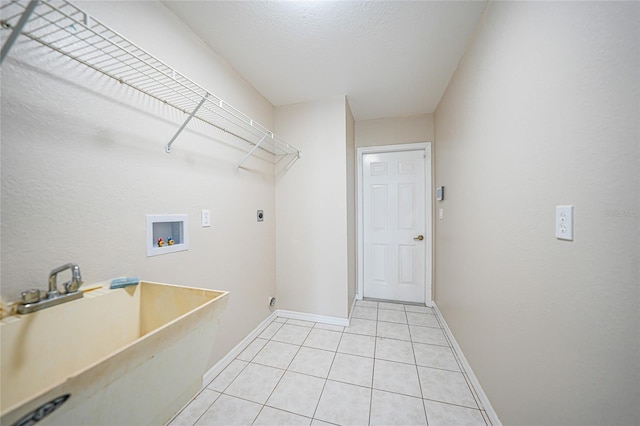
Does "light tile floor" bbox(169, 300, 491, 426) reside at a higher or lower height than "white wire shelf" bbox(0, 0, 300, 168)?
lower

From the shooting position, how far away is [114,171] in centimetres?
101

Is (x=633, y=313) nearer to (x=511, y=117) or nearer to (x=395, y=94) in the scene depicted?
(x=511, y=117)

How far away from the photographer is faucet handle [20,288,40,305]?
696mm

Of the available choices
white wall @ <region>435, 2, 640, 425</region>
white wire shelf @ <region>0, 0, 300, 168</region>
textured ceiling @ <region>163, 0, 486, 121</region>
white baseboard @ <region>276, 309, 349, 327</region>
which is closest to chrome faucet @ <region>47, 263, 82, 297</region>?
white wire shelf @ <region>0, 0, 300, 168</region>

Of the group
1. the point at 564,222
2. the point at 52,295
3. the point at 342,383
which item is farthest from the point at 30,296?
the point at 564,222

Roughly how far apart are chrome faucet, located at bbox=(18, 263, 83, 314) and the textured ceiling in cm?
147

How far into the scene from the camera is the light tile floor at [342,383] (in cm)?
126

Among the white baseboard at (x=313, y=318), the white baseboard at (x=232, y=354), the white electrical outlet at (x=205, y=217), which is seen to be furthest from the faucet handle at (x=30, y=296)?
the white baseboard at (x=313, y=318)

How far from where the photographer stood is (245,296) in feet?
6.35

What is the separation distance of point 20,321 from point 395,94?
2.76 meters

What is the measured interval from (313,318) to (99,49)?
7.93 ft

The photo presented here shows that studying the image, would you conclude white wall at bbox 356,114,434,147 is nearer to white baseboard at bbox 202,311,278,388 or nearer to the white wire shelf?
the white wire shelf

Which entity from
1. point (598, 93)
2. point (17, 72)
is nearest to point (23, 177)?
point (17, 72)

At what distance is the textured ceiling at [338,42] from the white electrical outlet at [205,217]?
1171 millimetres
